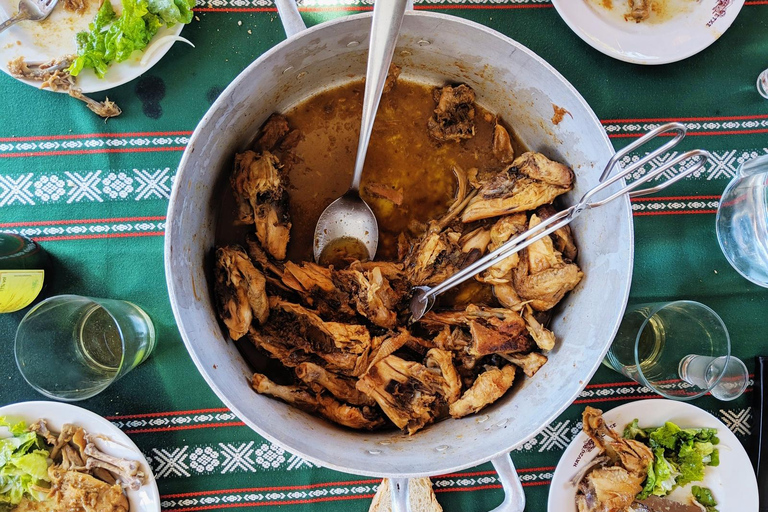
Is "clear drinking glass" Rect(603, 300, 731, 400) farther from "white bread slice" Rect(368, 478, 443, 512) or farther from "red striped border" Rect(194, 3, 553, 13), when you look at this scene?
"red striped border" Rect(194, 3, 553, 13)

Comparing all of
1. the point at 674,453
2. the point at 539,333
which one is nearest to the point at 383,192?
the point at 539,333

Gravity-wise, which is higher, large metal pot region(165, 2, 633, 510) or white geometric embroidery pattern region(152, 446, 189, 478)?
large metal pot region(165, 2, 633, 510)

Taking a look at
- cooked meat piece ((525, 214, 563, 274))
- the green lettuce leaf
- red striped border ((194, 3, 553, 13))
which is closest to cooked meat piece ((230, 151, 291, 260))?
red striped border ((194, 3, 553, 13))

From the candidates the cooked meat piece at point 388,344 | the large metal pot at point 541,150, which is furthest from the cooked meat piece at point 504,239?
the cooked meat piece at point 388,344

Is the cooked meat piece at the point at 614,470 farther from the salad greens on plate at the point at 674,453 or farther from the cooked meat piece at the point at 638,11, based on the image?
the cooked meat piece at the point at 638,11

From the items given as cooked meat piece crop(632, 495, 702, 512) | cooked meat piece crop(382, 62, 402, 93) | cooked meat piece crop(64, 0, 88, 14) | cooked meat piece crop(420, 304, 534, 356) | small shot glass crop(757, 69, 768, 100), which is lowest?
cooked meat piece crop(632, 495, 702, 512)

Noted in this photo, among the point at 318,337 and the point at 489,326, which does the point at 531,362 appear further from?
the point at 318,337

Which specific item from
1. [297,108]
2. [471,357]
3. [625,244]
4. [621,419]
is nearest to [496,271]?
[471,357]
